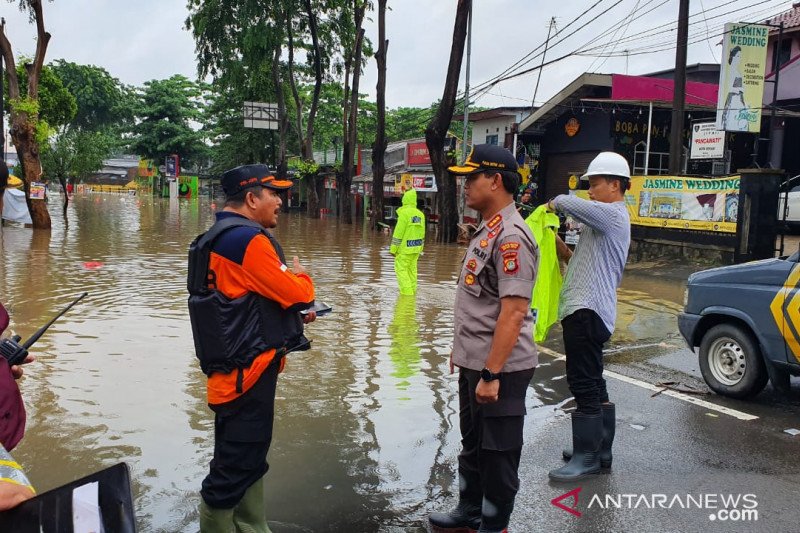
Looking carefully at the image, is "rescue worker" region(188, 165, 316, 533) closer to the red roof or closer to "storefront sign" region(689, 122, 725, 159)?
"storefront sign" region(689, 122, 725, 159)

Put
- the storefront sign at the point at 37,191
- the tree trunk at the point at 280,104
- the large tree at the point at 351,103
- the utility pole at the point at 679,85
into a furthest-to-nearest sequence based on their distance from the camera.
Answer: the tree trunk at the point at 280,104, the large tree at the point at 351,103, the storefront sign at the point at 37,191, the utility pole at the point at 679,85

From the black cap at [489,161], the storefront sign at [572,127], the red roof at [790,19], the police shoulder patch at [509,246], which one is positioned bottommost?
the police shoulder patch at [509,246]

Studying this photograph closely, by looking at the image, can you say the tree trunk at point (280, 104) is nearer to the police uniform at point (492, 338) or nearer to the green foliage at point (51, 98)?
the green foliage at point (51, 98)

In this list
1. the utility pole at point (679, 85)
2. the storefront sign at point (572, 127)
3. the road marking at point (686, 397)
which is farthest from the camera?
the storefront sign at point (572, 127)

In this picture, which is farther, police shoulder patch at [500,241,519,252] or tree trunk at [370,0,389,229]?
tree trunk at [370,0,389,229]

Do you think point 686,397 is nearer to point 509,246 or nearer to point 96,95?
point 509,246

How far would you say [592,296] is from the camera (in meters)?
3.96

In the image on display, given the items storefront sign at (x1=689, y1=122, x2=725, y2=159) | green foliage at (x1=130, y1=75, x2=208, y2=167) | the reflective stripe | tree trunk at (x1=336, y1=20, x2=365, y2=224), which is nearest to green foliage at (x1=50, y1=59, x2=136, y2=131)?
green foliage at (x1=130, y1=75, x2=208, y2=167)

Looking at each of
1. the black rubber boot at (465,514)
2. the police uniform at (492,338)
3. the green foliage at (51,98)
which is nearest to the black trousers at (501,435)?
the police uniform at (492,338)

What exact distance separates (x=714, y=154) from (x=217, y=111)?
135 feet

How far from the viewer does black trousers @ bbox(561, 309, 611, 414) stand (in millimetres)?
3951

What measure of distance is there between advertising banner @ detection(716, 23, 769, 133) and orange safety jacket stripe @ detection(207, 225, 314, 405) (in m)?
16.4

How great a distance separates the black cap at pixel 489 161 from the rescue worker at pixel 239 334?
3.32 feet

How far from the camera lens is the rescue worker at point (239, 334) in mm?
2859
